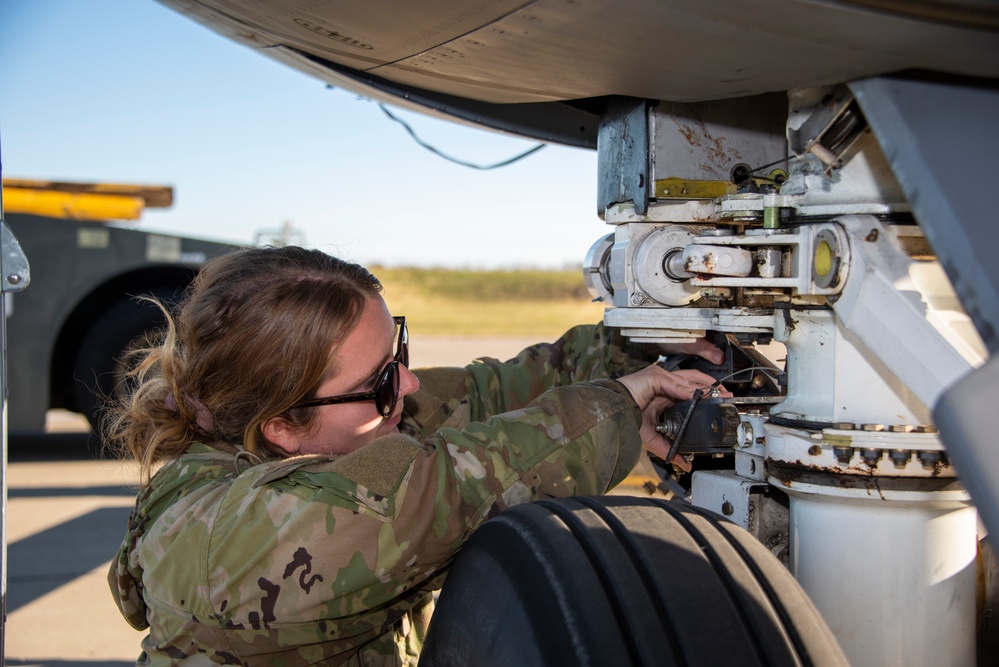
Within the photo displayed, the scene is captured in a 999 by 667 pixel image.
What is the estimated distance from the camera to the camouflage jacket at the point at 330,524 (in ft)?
4.11

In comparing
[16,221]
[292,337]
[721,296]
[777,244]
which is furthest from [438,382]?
[16,221]

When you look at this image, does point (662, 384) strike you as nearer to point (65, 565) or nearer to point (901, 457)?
point (901, 457)

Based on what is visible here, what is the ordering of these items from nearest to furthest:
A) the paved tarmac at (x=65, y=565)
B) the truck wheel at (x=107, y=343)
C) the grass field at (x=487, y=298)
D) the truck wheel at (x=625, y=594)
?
the truck wheel at (x=625, y=594) < the paved tarmac at (x=65, y=565) < the truck wheel at (x=107, y=343) < the grass field at (x=487, y=298)

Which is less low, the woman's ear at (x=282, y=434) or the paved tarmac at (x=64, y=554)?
the woman's ear at (x=282, y=434)

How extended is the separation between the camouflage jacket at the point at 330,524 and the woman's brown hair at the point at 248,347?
82mm

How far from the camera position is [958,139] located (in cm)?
101

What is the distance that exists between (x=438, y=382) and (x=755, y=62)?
1.10 metres

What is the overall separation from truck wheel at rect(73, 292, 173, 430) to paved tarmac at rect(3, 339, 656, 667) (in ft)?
1.58

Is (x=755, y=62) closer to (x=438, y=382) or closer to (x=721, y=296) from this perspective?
(x=721, y=296)

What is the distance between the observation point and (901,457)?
125 cm

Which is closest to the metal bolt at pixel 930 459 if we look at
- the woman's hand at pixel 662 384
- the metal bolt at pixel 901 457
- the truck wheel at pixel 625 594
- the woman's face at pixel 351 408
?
the metal bolt at pixel 901 457

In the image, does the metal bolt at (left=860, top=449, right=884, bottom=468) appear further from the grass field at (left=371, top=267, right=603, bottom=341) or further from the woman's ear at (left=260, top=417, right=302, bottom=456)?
the grass field at (left=371, top=267, right=603, bottom=341)

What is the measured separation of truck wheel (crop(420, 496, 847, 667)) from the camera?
107cm

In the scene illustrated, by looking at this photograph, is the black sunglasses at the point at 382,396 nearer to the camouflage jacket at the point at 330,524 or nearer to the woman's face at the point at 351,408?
the woman's face at the point at 351,408
